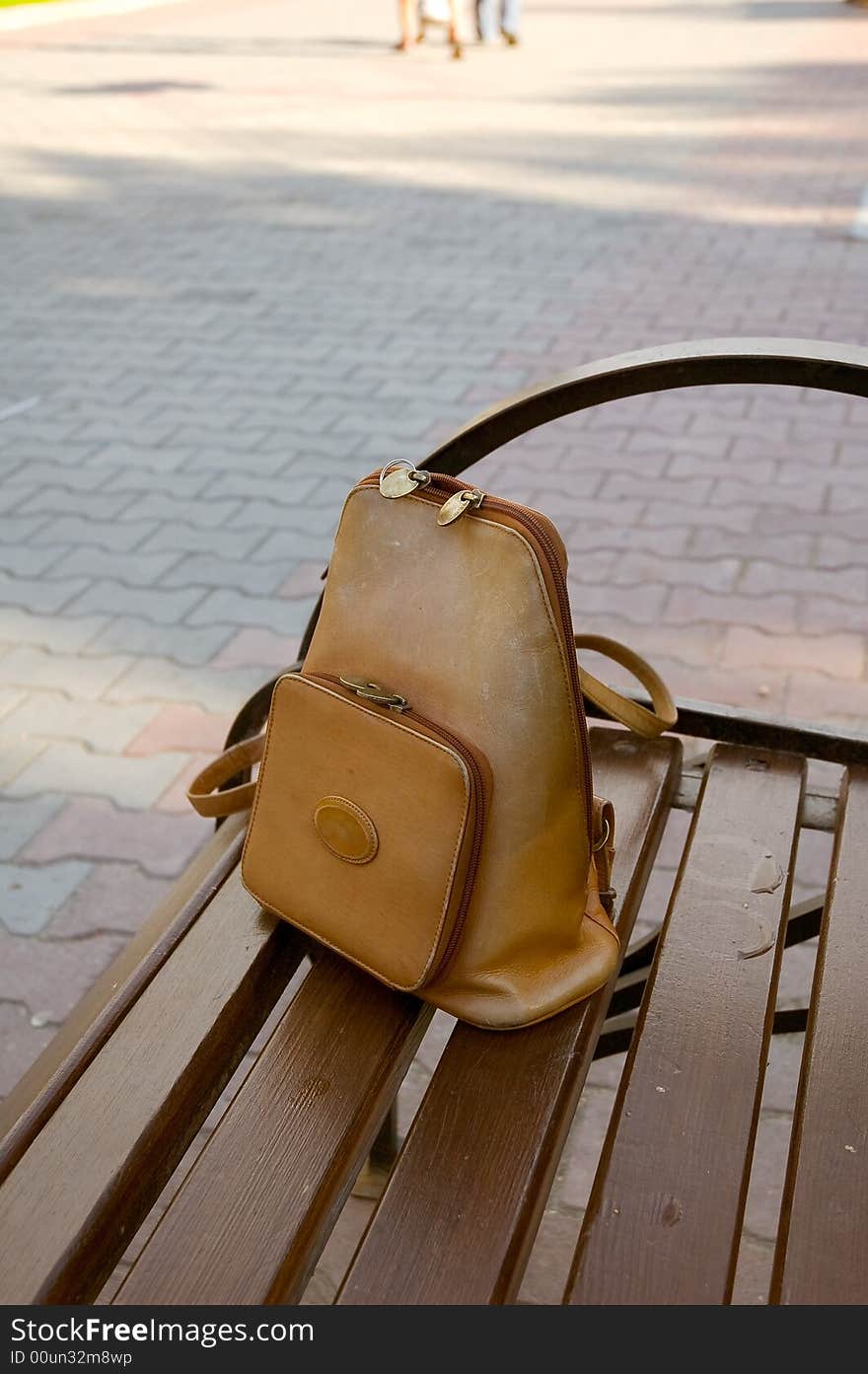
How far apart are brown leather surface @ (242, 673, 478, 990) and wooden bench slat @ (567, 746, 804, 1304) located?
0.81 feet

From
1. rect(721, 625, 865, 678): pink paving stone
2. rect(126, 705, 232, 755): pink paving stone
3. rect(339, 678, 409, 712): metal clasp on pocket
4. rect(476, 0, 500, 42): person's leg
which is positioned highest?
rect(339, 678, 409, 712): metal clasp on pocket

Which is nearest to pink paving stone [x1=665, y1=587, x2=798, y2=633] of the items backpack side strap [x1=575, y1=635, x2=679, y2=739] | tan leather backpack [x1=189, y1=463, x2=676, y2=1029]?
backpack side strap [x1=575, y1=635, x2=679, y2=739]

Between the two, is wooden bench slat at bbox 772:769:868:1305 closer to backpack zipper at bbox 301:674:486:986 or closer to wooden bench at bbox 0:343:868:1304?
wooden bench at bbox 0:343:868:1304

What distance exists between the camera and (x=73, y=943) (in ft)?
7.64

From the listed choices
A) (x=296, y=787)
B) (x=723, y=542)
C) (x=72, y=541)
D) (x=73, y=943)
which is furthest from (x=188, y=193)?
(x=296, y=787)

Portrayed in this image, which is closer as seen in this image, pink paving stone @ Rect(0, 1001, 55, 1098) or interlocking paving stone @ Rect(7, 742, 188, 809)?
pink paving stone @ Rect(0, 1001, 55, 1098)

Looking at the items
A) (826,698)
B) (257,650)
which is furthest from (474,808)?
(257,650)

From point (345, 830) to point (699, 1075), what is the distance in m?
0.41

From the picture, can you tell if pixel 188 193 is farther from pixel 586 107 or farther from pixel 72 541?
pixel 72 541

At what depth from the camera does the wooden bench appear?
110cm

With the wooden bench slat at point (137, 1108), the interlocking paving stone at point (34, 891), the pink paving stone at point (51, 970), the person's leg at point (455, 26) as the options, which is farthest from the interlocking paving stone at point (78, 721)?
the person's leg at point (455, 26)

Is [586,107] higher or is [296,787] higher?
[296,787]

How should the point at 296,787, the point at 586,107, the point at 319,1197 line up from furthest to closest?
the point at 586,107 → the point at 296,787 → the point at 319,1197

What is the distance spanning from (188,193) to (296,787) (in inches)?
289
